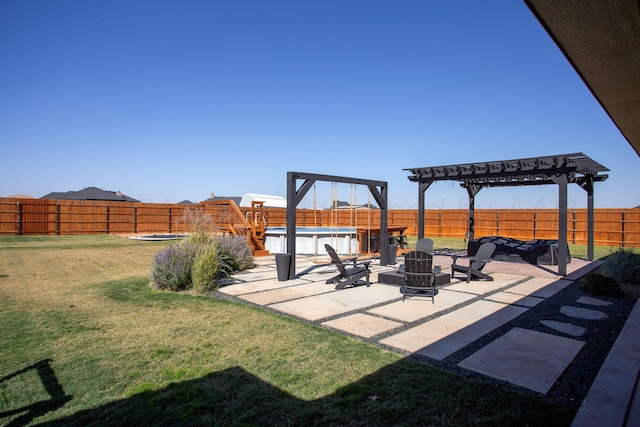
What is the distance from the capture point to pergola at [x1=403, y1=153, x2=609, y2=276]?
9602mm

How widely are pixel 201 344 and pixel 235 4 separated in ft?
39.0

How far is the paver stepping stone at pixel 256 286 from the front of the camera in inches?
291

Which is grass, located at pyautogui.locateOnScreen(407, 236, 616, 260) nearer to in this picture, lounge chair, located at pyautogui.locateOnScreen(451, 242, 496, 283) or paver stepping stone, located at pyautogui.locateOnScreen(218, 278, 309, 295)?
lounge chair, located at pyautogui.locateOnScreen(451, 242, 496, 283)

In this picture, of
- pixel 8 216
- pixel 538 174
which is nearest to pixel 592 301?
pixel 538 174

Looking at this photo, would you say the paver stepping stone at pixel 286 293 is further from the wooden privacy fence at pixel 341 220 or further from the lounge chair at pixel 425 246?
the wooden privacy fence at pixel 341 220

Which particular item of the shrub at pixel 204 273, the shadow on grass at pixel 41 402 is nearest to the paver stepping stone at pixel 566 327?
the shadow on grass at pixel 41 402

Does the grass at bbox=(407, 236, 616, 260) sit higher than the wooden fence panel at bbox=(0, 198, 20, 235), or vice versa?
the wooden fence panel at bbox=(0, 198, 20, 235)

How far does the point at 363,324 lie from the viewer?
5160 mm

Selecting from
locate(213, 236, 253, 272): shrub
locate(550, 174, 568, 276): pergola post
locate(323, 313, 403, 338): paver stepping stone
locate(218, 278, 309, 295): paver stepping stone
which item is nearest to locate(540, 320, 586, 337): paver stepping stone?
locate(323, 313, 403, 338): paver stepping stone

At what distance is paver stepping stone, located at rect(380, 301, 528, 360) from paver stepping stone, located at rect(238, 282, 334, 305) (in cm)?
259

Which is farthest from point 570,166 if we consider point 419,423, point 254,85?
point 254,85

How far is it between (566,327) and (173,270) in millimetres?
6816

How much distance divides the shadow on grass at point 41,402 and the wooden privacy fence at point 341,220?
486 inches

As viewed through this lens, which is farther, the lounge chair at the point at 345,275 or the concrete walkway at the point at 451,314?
the lounge chair at the point at 345,275
